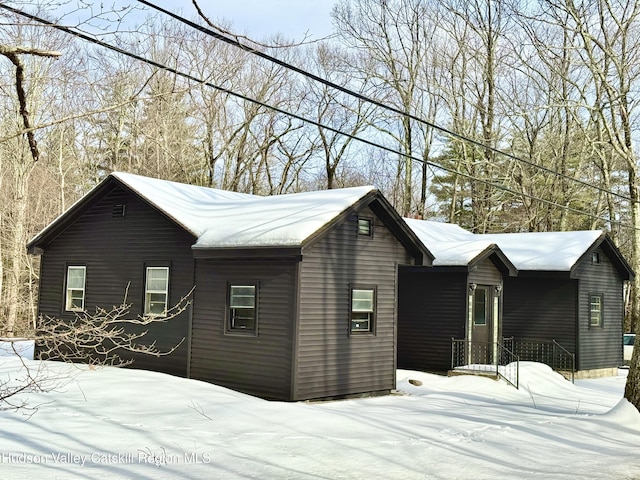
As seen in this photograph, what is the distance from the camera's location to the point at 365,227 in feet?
53.4

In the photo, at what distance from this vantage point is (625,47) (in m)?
26.0

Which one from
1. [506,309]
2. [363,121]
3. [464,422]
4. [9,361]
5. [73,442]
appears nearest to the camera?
[73,442]

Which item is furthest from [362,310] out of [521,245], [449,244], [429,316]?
[521,245]

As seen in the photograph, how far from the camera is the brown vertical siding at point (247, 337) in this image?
571 inches

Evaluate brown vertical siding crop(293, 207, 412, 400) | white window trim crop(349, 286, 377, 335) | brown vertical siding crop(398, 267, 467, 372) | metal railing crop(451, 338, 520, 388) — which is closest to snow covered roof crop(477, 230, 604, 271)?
metal railing crop(451, 338, 520, 388)

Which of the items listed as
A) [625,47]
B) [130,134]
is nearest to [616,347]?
[625,47]

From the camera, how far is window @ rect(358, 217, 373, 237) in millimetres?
16109

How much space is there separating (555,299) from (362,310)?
10.5 metres

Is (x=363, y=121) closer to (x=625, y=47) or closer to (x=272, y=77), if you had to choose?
(x=272, y=77)

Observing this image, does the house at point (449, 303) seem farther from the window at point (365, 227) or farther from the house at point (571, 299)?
the window at point (365, 227)

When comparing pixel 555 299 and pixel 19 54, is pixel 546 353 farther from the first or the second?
pixel 19 54

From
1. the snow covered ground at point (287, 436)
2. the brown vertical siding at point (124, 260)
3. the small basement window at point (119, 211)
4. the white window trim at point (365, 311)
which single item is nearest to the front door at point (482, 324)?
the snow covered ground at point (287, 436)

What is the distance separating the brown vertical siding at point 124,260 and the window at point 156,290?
155mm

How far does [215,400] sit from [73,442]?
12.4 ft
